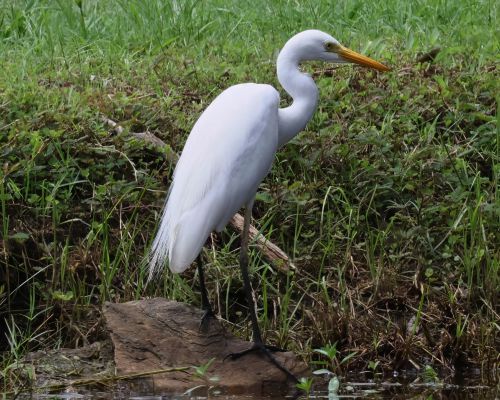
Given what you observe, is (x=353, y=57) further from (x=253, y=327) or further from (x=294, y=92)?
(x=253, y=327)

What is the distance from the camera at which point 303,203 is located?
5.53m

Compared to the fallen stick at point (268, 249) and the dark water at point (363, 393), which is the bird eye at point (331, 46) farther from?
the dark water at point (363, 393)

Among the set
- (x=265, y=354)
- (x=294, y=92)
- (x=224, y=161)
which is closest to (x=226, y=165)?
(x=224, y=161)

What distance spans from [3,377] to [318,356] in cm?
140

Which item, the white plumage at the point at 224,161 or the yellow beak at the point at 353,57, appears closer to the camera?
the white plumage at the point at 224,161

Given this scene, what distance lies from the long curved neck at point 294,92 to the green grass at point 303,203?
2.02 ft

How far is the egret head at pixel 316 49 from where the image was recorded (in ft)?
16.7

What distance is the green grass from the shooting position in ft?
17.0

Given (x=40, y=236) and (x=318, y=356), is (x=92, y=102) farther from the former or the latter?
(x=318, y=356)

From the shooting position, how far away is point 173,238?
4.64 metres

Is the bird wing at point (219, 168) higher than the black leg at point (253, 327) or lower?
higher

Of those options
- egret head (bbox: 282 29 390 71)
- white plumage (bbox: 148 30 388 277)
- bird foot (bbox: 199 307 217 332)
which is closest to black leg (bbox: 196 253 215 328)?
bird foot (bbox: 199 307 217 332)

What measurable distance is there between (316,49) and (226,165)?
0.82 m

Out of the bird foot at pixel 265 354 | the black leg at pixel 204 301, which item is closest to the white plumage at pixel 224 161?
the black leg at pixel 204 301
